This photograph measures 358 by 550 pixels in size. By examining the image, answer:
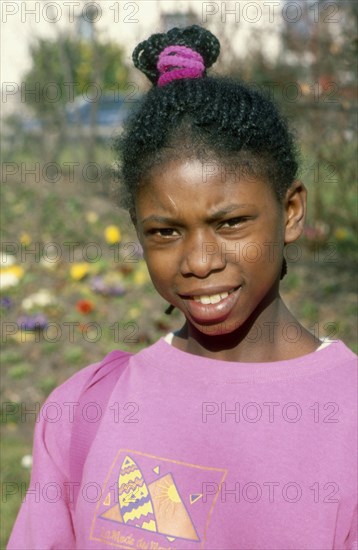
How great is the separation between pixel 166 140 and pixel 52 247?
508 centimetres

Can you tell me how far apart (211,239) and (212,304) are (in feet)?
0.43

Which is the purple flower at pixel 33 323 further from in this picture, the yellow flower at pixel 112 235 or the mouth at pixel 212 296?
the mouth at pixel 212 296

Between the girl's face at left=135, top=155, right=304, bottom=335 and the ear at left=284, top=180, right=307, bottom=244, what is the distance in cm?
6

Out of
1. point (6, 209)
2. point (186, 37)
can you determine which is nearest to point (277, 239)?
point (186, 37)

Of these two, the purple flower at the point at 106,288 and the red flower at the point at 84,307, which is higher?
the purple flower at the point at 106,288

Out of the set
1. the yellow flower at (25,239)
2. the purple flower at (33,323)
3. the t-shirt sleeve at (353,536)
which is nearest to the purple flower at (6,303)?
the purple flower at (33,323)

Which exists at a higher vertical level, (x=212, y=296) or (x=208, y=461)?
(x=212, y=296)

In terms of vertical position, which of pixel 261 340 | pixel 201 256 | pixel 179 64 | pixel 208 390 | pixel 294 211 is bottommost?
pixel 208 390

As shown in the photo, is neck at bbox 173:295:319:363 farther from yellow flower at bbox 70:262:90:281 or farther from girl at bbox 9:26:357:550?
yellow flower at bbox 70:262:90:281

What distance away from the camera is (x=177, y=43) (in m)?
1.87

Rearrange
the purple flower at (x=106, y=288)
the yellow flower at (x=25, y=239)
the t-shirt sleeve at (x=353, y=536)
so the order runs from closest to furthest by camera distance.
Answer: the t-shirt sleeve at (x=353, y=536)
the purple flower at (x=106, y=288)
the yellow flower at (x=25, y=239)

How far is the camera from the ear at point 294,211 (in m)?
1.79

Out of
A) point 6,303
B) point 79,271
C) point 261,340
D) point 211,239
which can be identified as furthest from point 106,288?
point 211,239

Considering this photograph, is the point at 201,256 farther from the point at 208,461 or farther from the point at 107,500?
the point at 107,500
